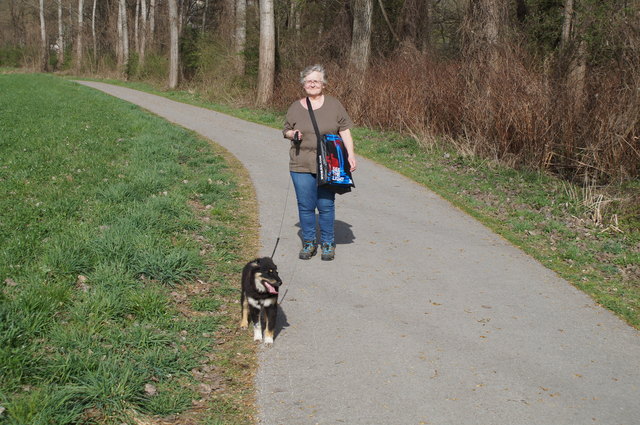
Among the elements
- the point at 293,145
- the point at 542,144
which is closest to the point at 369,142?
the point at 542,144

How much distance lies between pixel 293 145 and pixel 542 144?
6.79 m

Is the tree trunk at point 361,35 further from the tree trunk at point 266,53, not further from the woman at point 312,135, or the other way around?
the woman at point 312,135

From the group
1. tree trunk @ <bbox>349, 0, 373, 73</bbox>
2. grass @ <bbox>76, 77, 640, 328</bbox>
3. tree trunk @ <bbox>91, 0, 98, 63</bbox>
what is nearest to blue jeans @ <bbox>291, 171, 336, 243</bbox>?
grass @ <bbox>76, 77, 640, 328</bbox>

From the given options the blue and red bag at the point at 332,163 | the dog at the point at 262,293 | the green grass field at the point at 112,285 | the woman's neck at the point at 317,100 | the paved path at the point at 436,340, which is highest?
the woman's neck at the point at 317,100

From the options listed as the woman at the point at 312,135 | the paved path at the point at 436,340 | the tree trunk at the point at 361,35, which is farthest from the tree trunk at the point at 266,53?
the woman at the point at 312,135

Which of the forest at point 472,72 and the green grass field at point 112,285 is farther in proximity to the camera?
the forest at point 472,72

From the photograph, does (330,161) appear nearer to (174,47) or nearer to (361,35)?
(361,35)

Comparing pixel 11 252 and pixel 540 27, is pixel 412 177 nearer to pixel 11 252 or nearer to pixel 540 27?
pixel 11 252

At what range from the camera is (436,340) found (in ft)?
A: 16.4

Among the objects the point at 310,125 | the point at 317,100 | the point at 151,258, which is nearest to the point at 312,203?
the point at 310,125

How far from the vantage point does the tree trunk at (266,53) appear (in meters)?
21.6

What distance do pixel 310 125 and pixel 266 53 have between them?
53.5ft

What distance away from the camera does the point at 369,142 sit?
1520 centimetres

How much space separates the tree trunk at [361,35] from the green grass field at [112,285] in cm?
1024
